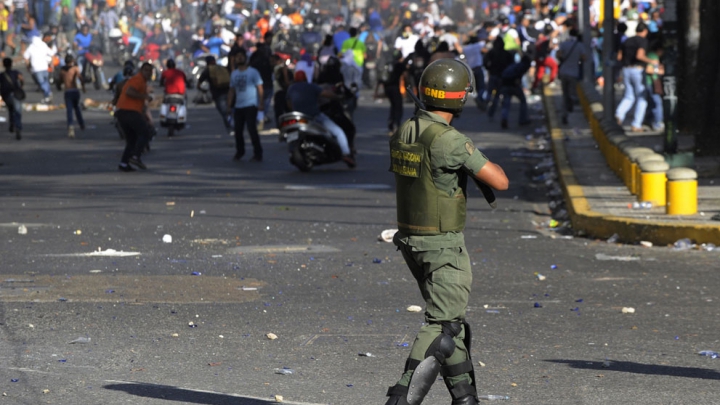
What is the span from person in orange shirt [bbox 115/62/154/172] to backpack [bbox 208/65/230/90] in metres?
5.94

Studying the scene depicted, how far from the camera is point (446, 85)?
5.47m

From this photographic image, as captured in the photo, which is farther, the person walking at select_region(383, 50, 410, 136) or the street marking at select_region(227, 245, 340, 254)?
the person walking at select_region(383, 50, 410, 136)

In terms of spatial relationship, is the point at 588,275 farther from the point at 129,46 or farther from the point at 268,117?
the point at 129,46

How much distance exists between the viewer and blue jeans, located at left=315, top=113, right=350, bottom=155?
752 inches

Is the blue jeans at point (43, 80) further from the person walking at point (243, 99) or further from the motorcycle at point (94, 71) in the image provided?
the person walking at point (243, 99)

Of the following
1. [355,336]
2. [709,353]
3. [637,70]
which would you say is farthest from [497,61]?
[709,353]

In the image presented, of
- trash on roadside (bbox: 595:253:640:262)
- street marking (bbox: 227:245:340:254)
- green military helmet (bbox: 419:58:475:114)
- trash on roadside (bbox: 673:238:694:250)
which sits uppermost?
green military helmet (bbox: 419:58:475:114)

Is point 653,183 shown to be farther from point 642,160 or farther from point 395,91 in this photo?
point 395,91

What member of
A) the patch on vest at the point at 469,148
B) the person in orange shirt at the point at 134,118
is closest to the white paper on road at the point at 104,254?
the patch on vest at the point at 469,148

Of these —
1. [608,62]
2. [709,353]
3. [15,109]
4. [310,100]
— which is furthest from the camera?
[15,109]

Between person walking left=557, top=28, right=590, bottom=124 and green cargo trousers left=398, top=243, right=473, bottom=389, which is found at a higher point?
green cargo trousers left=398, top=243, right=473, bottom=389

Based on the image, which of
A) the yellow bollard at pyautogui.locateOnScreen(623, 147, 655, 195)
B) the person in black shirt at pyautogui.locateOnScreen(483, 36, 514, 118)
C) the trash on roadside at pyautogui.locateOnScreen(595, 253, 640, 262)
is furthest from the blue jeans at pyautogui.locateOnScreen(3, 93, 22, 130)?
the trash on roadside at pyautogui.locateOnScreen(595, 253, 640, 262)

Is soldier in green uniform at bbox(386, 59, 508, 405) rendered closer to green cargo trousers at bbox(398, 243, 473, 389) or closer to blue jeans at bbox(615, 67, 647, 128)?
green cargo trousers at bbox(398, 243, 473, 389)

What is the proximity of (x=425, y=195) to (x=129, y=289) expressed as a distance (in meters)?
4.50
